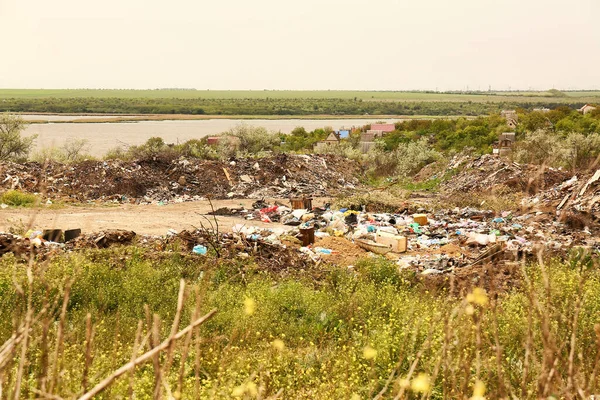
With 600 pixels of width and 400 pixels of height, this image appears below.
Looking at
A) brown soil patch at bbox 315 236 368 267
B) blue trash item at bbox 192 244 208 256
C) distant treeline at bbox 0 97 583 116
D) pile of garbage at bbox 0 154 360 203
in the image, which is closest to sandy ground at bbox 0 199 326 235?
blue trash item at bbox 192 244 208 256

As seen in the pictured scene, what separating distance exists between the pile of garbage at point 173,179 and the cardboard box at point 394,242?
27.4ft

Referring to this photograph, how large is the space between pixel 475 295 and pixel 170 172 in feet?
60.6

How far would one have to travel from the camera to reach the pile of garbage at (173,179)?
56.1 ft

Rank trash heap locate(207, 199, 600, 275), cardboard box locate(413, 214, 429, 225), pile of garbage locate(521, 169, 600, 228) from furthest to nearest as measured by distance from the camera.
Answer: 1. cardboard box locate(413, 214, 429, 225)
2. pile of garbage locate(521, 169, 600, 228)
3. trash heap locate(207, 199, 600, 275)

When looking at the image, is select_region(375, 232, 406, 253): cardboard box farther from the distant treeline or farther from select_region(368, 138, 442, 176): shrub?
the distant treeline

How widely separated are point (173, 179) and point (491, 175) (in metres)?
11.0

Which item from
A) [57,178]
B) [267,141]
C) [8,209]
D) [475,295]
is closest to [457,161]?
[267,141]

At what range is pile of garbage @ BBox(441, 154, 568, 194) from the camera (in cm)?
1714

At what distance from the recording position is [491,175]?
62.0 feet

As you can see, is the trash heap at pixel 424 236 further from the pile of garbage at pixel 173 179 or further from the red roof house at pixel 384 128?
the red roof house at pixel 384 128

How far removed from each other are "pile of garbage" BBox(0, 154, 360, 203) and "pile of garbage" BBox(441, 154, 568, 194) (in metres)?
Result: 4.07

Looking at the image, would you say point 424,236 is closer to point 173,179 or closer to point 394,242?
point 394,242

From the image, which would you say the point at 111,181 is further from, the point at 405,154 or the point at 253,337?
the point at 405,154

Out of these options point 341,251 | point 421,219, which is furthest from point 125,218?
point 421,219
